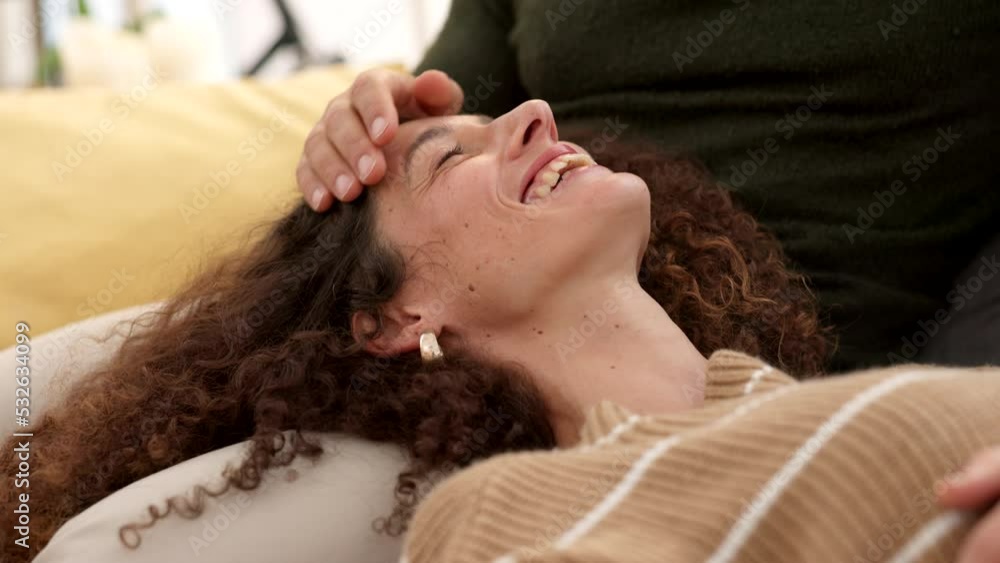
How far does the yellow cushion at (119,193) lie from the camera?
1.49 m

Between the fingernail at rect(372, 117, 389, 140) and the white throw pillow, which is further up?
the fingernail at rect(372, 117, 389, 140)

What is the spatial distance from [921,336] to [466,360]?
717mm

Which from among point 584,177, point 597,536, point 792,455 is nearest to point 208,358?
point 584,177

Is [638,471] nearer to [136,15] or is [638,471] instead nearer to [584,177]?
[584,177]

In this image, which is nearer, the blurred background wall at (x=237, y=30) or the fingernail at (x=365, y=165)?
the fingernail at (x=365, y=165)

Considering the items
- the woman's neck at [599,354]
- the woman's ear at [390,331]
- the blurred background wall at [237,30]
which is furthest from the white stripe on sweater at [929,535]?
the blurred background wall at [237,30]

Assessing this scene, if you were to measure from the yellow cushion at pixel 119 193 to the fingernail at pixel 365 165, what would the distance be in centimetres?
34

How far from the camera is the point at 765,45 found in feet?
4.90

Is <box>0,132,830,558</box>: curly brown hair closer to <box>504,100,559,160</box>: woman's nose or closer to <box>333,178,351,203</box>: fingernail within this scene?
<box>333,178,351,203</box>: fingernail

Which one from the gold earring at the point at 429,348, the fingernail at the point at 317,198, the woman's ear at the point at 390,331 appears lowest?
the woman's ear at the point at 390,331

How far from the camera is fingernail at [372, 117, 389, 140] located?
122 centimetres

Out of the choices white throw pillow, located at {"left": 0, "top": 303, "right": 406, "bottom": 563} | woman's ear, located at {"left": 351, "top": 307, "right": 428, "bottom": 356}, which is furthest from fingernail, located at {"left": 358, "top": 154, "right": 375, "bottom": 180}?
white throw pillow, located at {"left": 0, "top": 303, "right": 406, "bottom": 563}

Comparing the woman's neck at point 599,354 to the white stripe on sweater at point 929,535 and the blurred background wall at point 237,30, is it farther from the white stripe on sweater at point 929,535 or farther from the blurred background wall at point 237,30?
the blurred background wall at point 237,30

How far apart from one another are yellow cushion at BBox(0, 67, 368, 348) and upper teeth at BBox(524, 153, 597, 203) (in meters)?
0.51
